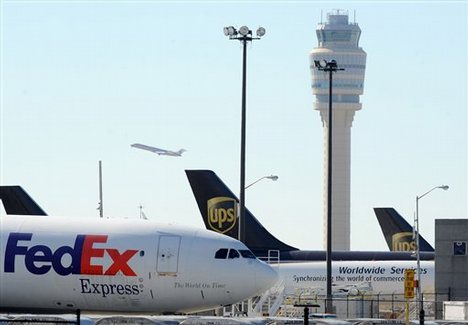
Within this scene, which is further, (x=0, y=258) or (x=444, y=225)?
(x=444, y=225)

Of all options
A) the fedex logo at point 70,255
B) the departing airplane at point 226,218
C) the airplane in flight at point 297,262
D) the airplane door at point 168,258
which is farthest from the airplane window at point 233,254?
the airplane in flight at point 297,262

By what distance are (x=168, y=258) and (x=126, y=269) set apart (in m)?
1.44

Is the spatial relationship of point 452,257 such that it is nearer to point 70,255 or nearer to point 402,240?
point 70,255

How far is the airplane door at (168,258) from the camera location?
47.4 metres

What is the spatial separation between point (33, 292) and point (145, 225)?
4.41 meters

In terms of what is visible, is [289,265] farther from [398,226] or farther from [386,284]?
[398,226]

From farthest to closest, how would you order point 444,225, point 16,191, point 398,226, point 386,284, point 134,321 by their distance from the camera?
point 398,226 → point 386,284 → point 16,191 → point 444,225 → point 134,321

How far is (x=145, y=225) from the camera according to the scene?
48.6 metres

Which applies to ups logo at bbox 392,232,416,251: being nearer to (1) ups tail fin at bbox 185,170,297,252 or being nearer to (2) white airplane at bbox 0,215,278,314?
(1) ups tail fin at bbox 185,170,297,252

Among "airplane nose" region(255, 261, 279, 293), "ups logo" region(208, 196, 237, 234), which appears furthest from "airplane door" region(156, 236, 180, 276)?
"ups logo" region(208, 196, 237, 234)

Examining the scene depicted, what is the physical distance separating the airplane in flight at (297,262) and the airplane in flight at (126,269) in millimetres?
33042

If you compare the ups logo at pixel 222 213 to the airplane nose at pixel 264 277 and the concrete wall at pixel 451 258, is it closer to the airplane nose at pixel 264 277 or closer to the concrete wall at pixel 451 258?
the concrete wall at pixel 451 258

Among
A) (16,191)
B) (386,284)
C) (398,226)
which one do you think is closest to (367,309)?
(386,284)

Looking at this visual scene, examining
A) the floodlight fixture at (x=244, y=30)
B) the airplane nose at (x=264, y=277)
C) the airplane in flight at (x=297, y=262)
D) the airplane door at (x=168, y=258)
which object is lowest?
the airplane nose at (x=264, y=277)
